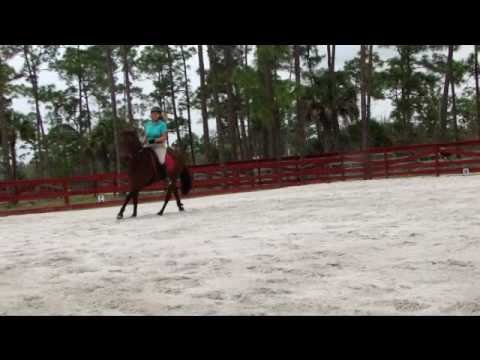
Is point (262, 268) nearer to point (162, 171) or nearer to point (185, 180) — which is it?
point (162, 171)

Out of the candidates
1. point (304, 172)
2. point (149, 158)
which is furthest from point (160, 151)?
point (304, 172)

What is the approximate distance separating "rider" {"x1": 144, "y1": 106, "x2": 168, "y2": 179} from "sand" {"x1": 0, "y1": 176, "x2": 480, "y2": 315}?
2.90m

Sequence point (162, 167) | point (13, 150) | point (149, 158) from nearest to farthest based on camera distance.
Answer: point (149, 158) < point (162, 167) < point (13, 150)

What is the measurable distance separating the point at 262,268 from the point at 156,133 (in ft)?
20.4

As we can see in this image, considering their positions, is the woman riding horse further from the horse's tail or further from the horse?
the horse's tail

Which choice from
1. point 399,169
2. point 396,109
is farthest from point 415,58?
point 399,169

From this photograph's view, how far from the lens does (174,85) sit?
131 ft

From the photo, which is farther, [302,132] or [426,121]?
[426,121]

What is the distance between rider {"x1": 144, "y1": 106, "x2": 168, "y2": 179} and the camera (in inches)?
381

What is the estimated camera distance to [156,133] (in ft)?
31.9

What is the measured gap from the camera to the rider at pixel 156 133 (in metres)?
9.67

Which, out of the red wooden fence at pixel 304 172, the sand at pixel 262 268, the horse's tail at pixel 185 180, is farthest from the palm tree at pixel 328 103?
the sand at pixel 262 268
